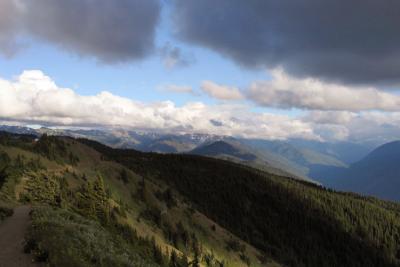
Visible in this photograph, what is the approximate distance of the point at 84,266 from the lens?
77.0 ft

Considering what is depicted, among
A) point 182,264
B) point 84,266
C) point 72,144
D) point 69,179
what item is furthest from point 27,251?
point 72,144

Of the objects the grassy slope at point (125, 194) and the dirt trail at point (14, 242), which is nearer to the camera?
the dirt trail at point (14, 242)

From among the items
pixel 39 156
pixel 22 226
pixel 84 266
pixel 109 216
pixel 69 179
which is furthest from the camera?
pixel 39 156

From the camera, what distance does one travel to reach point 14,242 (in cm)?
3075

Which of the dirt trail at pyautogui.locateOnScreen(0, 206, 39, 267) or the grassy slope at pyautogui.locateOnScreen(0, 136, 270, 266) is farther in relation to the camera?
the grassy slope at pyautogui.locateOnScreen(0, 136, 270, 266)

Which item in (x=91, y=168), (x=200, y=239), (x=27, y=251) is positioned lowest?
(x=200, y=239)

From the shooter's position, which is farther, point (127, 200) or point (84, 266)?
point (127, 200)

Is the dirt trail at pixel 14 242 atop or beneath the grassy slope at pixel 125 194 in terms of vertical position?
atop

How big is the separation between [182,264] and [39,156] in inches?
2628

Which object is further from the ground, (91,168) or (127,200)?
(91,168)

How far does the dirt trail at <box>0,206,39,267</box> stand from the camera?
2496 cm

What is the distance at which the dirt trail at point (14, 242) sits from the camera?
983 inches

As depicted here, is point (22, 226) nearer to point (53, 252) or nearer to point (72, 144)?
point (53, 252)

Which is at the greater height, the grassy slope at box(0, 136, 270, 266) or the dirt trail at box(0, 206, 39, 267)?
the dirt trail at box(0, 206, 39, 267)
